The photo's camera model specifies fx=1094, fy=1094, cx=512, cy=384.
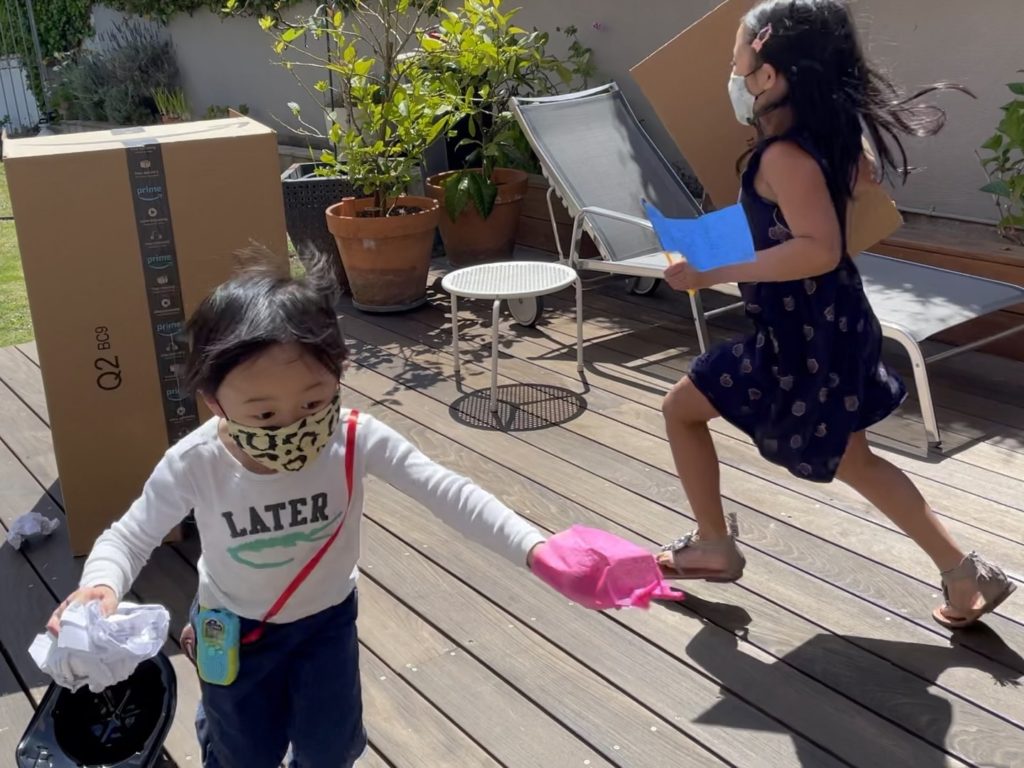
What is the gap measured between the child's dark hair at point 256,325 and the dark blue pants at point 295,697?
1.28ft

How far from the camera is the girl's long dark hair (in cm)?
202

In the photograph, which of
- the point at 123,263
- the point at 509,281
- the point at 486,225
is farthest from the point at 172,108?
the point at 123,263

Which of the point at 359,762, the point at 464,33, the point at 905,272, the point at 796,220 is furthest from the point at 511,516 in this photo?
the point at 464,33

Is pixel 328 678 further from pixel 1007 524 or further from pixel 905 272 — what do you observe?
pixel 905 272

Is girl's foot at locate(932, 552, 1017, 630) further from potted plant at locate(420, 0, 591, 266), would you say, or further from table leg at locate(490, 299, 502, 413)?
potted plant at locate(420, 0, 591, 266)

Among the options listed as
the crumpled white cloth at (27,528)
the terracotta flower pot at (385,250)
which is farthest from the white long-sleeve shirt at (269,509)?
the terracotta flower pot at (385,250)

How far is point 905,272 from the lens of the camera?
12.1 ft

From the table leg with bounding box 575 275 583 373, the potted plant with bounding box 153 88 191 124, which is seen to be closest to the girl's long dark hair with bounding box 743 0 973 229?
the table leg with bounding box 575 275 583 373

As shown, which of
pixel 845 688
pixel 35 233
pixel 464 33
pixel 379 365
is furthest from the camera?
pixel 464 33

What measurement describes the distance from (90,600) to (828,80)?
155 cm

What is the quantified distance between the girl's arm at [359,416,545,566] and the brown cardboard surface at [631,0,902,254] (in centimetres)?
284

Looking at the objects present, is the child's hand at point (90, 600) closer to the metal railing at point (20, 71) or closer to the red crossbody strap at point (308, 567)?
the red crossbody strap at point (308, 567)

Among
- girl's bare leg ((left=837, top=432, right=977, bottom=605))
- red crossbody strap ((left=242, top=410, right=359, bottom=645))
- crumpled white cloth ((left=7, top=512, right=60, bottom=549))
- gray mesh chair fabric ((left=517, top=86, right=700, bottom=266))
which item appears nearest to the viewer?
red crossbody strap ((left=242, top=410, right=359, bottom=645))

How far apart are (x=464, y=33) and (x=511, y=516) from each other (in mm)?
3976
